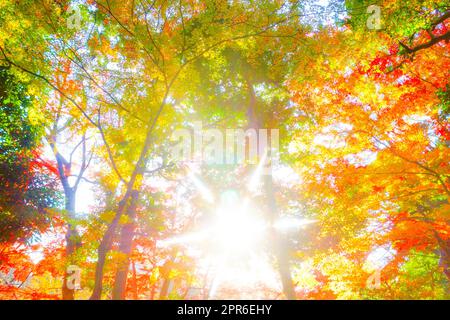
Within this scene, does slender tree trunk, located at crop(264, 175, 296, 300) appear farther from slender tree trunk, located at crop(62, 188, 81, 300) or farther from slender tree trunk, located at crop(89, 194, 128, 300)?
slender tree trunk, located at crop(62, 188, 81, 300)

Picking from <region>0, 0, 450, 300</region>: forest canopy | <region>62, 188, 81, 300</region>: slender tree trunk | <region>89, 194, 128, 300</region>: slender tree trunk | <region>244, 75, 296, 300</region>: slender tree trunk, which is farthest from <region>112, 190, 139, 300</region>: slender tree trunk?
<region>244, 75, 296, 300</region>: slender tree trunk

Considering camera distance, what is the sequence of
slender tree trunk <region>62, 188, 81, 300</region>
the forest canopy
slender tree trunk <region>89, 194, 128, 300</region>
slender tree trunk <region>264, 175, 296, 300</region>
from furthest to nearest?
slender tree trunk <region>264, 175, 296, 300</region> < slender tree trunk <region>62, 188, 81, 300</region> < the forest canopy < slender tree trunk <region>89, 194, 128, 300</region>

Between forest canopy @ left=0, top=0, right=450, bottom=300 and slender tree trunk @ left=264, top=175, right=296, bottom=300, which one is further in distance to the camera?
slender tree trunk @ left=264, top=175, right=296, bottom=300

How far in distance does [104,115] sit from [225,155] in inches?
190

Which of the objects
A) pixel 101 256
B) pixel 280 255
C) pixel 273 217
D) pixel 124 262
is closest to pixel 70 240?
pixel 124 262

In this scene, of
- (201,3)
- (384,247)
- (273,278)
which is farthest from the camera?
(273,278)

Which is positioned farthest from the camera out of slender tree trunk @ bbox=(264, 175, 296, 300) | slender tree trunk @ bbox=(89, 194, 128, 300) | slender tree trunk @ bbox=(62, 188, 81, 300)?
slender tree trunk @ bbox=(264, 175, 296, 300)

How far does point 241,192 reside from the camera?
36.2 ft

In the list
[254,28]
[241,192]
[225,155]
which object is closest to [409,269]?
[241,192]

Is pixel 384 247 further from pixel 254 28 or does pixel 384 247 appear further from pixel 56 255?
pixel 56 255

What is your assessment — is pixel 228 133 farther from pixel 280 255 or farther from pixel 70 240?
pixel 70 240

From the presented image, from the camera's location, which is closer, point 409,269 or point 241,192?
point 241,192

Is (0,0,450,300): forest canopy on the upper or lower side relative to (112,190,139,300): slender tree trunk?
upper

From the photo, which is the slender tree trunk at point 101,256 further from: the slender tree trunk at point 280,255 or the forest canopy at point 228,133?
the slender tree trunk at point 280,255
